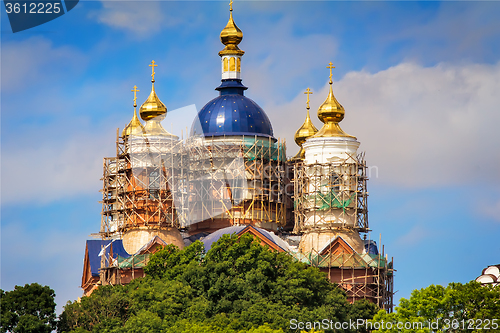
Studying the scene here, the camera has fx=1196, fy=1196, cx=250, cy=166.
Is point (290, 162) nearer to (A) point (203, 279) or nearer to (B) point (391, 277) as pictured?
(B) point (391, 277)

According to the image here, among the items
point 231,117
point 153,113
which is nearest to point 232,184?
point 231,117

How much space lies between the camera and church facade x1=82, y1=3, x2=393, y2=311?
58.9 meters

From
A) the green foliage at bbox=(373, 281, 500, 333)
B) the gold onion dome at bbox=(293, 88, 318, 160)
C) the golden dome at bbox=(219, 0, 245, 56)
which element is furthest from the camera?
the gold onion dome at bbox=(293, 88, 318, 160)

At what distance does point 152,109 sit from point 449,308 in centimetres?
2350

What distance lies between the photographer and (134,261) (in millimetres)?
58812

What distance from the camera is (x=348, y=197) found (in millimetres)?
59719

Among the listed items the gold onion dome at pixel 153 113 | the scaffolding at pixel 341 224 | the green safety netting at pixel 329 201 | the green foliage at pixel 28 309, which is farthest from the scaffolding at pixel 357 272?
the green foliage at pixel 28 309

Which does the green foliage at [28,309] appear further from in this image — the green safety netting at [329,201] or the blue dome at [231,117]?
the blue dome at [231,117]

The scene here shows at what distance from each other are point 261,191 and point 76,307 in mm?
14233

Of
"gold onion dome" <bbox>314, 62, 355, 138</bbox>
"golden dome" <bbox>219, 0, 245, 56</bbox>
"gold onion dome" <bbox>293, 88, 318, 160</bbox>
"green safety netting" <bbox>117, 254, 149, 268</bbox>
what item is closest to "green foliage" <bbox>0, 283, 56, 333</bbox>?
"green safety netting" <bbox>117, 254, 149, 268</bbox>

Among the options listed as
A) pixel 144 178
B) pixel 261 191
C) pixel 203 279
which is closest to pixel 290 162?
pixel 261 191

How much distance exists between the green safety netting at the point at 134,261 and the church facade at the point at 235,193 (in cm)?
5

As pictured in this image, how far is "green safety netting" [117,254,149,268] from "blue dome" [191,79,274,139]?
28.4 feet

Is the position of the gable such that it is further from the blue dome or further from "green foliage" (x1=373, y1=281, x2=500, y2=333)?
"green foliage" (x1=373, y1=281, x2=500, y2=333)
